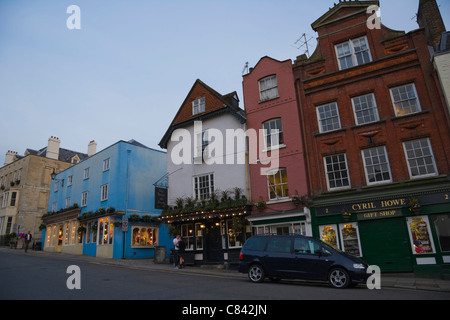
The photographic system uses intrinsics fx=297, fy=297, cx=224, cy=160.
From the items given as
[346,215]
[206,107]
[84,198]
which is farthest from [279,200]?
[84,198]

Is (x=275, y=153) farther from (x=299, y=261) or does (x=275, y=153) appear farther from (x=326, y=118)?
(x=299, y=261)

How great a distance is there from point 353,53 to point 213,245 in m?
14.5

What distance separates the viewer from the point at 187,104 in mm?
23406

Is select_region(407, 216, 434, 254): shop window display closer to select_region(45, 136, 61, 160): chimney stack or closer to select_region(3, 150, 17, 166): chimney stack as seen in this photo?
select_region(45, 136, 61, 160): chimney stack

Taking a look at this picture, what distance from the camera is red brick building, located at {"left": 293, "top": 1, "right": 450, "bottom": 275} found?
13.9 metres

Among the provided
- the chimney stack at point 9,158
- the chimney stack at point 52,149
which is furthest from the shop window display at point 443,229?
the chimney stack at point 9,158

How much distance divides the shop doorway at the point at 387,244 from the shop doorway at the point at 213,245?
8466 millimetres

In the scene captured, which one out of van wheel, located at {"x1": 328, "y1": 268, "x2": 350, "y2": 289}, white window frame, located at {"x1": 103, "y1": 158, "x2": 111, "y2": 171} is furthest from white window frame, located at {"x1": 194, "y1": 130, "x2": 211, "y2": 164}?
van wheel, located at {"x1": 328, "y1": 268, "x2": 350, "y2": 289}

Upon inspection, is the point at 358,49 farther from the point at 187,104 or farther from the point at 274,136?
the point at 187,104

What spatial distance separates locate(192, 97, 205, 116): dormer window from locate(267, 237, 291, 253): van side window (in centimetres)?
1321

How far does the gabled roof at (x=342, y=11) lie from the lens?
17.5m
